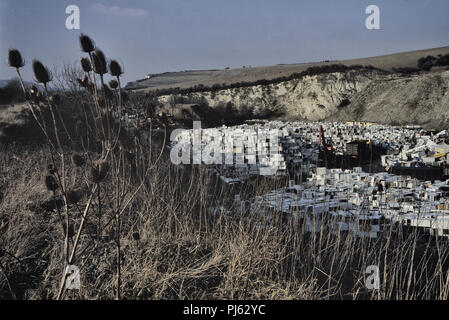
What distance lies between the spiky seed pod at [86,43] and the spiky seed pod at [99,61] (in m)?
0.05

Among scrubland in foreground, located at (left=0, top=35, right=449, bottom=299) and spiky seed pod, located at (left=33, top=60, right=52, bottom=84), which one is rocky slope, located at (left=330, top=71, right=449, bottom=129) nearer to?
scrubland in foreground, located at (left=0, top=35, right=449, bottom=299)

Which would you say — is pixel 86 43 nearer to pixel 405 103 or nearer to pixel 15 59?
pixel 15 59

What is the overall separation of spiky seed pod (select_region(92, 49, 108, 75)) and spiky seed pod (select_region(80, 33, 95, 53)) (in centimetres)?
5

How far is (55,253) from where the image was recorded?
10.9ft

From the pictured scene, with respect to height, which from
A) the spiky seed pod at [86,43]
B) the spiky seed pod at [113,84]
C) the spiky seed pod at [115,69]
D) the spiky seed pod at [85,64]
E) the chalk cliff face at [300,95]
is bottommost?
the spiky seed pod at [113,84]

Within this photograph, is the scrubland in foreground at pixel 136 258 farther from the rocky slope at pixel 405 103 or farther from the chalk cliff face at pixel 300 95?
the chalk cliff face at pixel 300 95

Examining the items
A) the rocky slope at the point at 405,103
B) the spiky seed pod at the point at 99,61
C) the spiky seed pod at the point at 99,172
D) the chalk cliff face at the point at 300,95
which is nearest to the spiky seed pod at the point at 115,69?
the spiky seed pod at the point at 99,61

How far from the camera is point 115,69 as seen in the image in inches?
91.3

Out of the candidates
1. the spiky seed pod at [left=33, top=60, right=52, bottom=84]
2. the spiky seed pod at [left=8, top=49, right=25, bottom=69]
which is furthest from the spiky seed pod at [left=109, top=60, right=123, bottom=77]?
the spiky seed pod at [left=8, top=49, right=25, bottom=69]

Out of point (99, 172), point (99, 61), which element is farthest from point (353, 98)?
point (99, 172)

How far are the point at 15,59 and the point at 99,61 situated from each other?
540mm

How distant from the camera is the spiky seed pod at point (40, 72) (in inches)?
81.2
